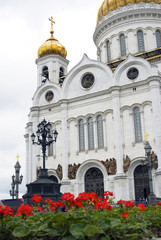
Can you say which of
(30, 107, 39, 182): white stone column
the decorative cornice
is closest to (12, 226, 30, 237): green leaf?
(30, 107, 39, 182): white stone column

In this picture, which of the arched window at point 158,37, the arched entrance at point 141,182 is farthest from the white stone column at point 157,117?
the arched window at point 158,37

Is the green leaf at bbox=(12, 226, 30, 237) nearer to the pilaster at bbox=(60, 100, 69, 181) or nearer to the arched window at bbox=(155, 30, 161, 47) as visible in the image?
the pilaster at bbox=(60, 100, 69, 181)

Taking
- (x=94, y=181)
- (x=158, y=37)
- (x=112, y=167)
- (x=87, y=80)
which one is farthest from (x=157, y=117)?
(x=158, y=37)

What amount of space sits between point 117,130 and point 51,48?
41.9 ft

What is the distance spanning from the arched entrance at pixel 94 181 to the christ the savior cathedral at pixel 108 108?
0.25 feet

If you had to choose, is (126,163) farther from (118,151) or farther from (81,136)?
(81,136)

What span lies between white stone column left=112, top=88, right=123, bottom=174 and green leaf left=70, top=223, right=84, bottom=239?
61.2 feet

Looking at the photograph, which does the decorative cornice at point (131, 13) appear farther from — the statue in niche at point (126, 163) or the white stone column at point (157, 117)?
the statue in niche at point (126, 163)

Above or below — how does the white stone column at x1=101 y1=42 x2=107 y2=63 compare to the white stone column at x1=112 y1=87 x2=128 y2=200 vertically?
above

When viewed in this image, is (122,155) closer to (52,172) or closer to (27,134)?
(52,172)

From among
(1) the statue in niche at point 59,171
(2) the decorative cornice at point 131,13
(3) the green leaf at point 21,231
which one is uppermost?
(2) the decorative cornice at point 131,13

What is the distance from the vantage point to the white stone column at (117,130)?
22.6 m

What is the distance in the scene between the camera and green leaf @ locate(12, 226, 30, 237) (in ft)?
13.4

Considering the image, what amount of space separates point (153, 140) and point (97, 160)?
187 inches
